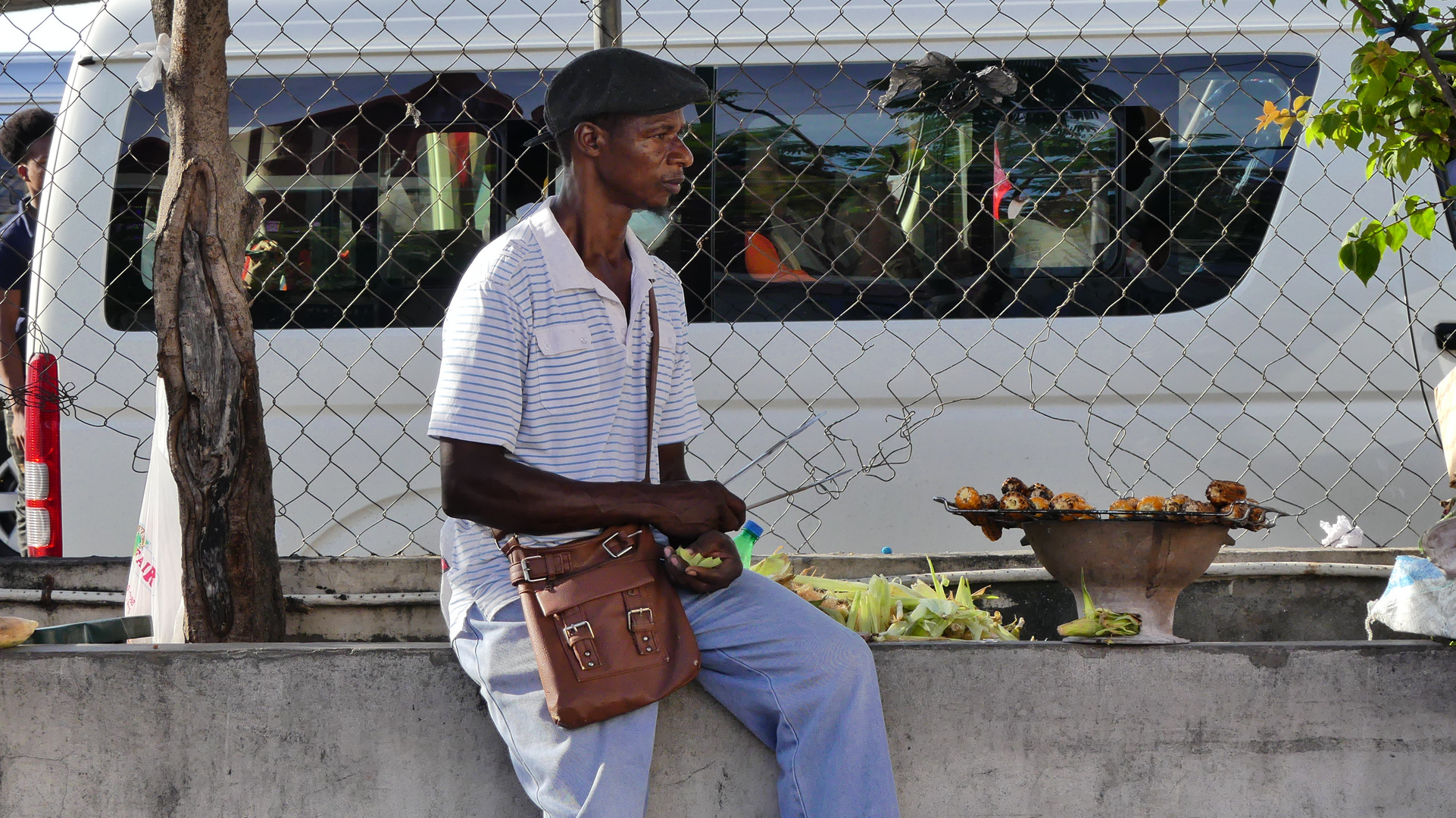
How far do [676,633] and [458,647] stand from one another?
40 centimetres

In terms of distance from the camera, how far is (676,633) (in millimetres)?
2162

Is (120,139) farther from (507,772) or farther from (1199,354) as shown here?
(1199,354)

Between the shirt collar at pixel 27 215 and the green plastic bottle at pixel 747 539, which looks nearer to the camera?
the green plastic bottle at pixel 747 539

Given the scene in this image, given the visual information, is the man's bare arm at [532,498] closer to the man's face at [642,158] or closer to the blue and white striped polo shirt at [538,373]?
the blue and white striped polo shirt at [538,373]

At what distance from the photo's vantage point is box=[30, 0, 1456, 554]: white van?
397cm

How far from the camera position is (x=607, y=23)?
316 centimetres

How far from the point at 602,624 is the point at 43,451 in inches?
112

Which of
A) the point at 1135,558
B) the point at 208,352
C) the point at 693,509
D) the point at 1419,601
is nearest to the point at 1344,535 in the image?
the point at 1419,601

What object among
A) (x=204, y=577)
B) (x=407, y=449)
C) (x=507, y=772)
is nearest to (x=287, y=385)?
(x=407, y=449)

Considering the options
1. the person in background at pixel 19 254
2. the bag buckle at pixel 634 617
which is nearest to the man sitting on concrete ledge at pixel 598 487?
the bag buckle at pixel 634 617

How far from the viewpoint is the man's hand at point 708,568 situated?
2.20 m

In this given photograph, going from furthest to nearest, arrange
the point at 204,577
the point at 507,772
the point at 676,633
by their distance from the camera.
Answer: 1. the point at 204,577
2. the point at 507,772
3. the point at 676,633

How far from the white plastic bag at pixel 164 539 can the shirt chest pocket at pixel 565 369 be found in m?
1.05

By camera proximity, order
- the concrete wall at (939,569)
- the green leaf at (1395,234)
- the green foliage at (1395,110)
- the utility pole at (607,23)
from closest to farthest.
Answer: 1. the green foliage at (1395,110)
2. the green leaf at (1395,234)
3. the utility pole at (607,23)
4. the concrete wall at (939,569)
